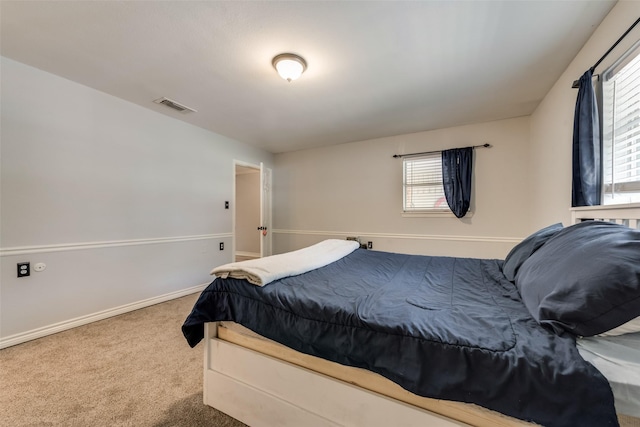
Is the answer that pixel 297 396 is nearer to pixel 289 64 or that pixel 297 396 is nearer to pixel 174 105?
pixel 289 64

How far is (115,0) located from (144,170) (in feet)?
6.25

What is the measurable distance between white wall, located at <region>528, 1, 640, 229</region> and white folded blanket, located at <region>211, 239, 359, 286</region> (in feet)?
7.29

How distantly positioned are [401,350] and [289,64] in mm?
2128

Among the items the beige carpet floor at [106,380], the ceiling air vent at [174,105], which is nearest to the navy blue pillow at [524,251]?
the beige carpet floor at [106,380]

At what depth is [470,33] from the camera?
70.9 inches

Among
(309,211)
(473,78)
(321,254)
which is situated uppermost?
(473,78)

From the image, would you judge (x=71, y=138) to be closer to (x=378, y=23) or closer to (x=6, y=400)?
(x=6, y=400)

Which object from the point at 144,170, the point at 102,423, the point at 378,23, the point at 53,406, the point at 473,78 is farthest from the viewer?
the point at 144,170

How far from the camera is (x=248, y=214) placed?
642 centimetres

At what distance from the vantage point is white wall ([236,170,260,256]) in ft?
20.4

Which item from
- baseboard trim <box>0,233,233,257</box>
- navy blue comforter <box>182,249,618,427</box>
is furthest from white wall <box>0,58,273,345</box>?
navy blue comforter <box>182,249,618,427</box>

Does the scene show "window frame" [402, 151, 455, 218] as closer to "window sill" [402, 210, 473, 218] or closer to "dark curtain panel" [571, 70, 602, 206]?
"window sill" [402, 210, 473, 218]

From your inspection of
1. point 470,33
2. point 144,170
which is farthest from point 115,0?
point 470,33

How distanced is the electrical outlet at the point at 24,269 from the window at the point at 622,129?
455 cm
